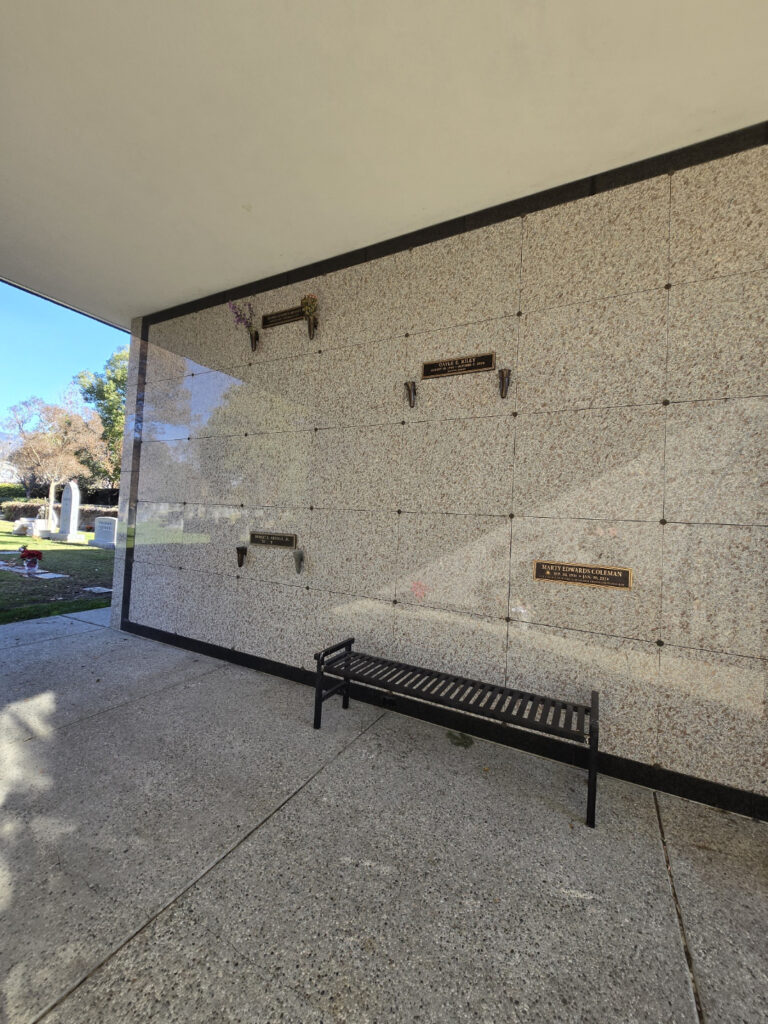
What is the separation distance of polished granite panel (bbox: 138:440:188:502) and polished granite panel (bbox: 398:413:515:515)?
2760mm

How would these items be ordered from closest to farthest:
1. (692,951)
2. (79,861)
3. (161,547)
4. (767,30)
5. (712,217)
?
(692,951) → (79,861) → (767,30) → (712,217) → (161,547)

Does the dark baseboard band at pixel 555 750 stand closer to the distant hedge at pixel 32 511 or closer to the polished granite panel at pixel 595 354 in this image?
the polished granite panel at pixel 595 354

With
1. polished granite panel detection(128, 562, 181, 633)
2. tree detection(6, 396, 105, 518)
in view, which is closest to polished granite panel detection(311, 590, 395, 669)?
polished granite panel detection(128, 562, 181, 633)

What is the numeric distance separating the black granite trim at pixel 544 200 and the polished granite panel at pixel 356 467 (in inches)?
Result: 59.5

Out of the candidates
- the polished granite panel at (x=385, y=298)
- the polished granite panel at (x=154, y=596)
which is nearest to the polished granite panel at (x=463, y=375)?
the polished granite panel at (x=385, y=298)

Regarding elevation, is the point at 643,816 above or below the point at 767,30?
below

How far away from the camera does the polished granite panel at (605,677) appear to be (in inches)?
94.4

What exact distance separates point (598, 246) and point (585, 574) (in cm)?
211

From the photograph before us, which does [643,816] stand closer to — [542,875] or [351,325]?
[542,875]

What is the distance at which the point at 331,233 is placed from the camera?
3.42 metres

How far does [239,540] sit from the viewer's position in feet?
13.5

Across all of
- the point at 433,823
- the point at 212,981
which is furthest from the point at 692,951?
the point at 212,981

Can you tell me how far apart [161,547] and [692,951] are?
197 inches

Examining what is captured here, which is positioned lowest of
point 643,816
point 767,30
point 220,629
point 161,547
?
point 643,816
